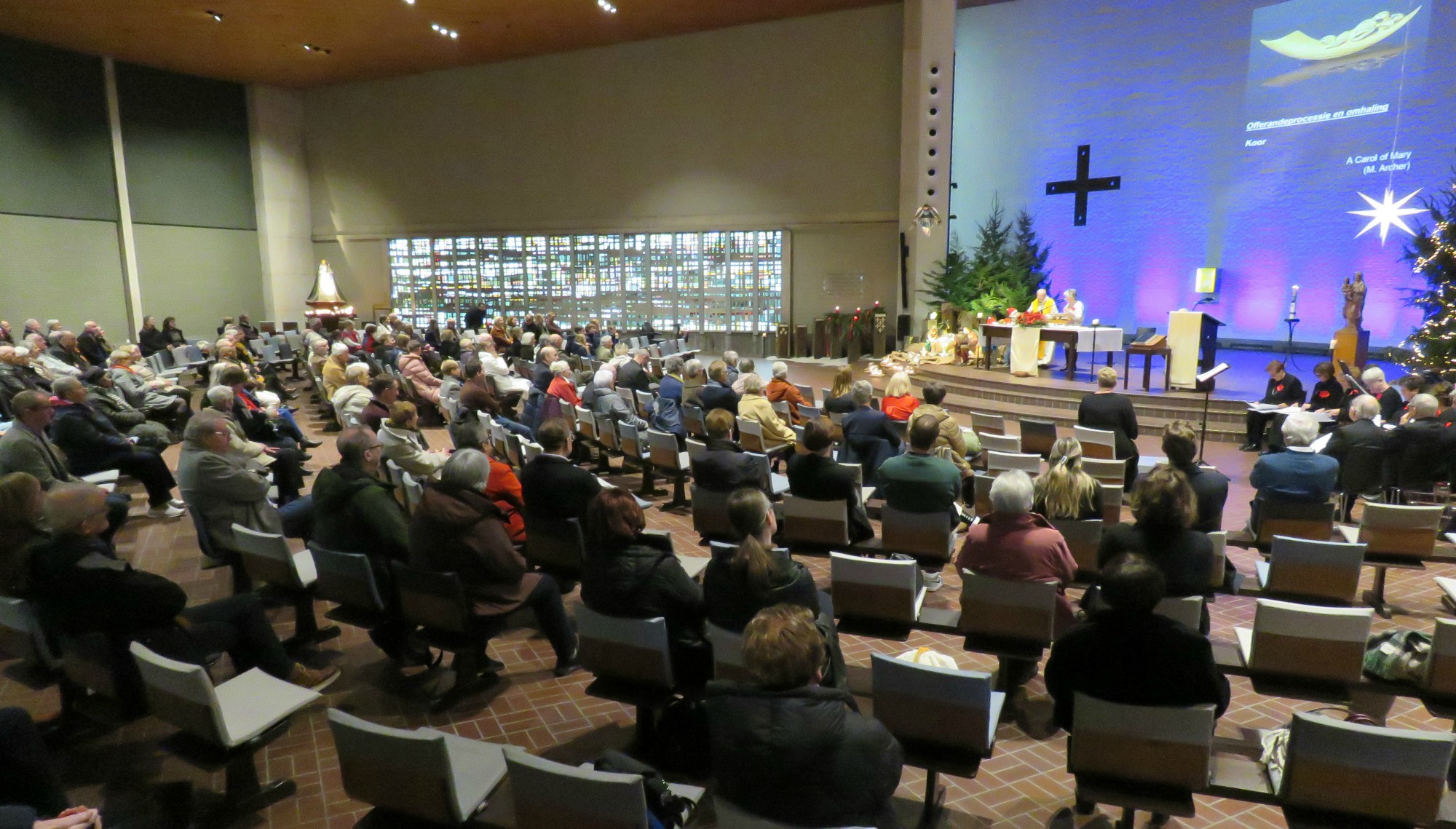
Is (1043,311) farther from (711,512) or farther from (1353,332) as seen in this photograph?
(711,512)

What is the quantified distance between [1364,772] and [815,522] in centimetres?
275

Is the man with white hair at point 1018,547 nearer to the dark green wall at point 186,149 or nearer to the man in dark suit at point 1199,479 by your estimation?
the man in dark suit at point 1199,479

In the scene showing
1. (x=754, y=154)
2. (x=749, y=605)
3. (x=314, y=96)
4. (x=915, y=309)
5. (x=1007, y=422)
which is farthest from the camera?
(x=314, y=96)

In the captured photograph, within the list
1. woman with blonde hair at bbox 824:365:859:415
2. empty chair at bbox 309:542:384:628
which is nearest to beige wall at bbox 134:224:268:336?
woman with blonde hair at bbox 824:365:859:415

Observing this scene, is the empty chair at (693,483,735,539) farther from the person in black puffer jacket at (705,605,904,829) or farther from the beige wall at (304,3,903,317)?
the beige wall at (304,3,903,317)

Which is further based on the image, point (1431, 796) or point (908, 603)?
point (908, 603)

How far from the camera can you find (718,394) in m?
7.68

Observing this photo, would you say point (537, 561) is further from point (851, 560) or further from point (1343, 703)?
point (1343, 703)

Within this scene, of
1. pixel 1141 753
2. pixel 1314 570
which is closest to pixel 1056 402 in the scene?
pixel 1314 570

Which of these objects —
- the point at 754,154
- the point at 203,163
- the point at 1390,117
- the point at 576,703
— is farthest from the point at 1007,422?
the point at 203,163

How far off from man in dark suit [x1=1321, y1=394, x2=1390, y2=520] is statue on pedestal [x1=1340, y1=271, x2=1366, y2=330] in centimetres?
643

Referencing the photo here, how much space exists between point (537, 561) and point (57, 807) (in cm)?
258

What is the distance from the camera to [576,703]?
12.7 ft

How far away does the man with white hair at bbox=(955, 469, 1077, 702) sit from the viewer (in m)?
3.55
